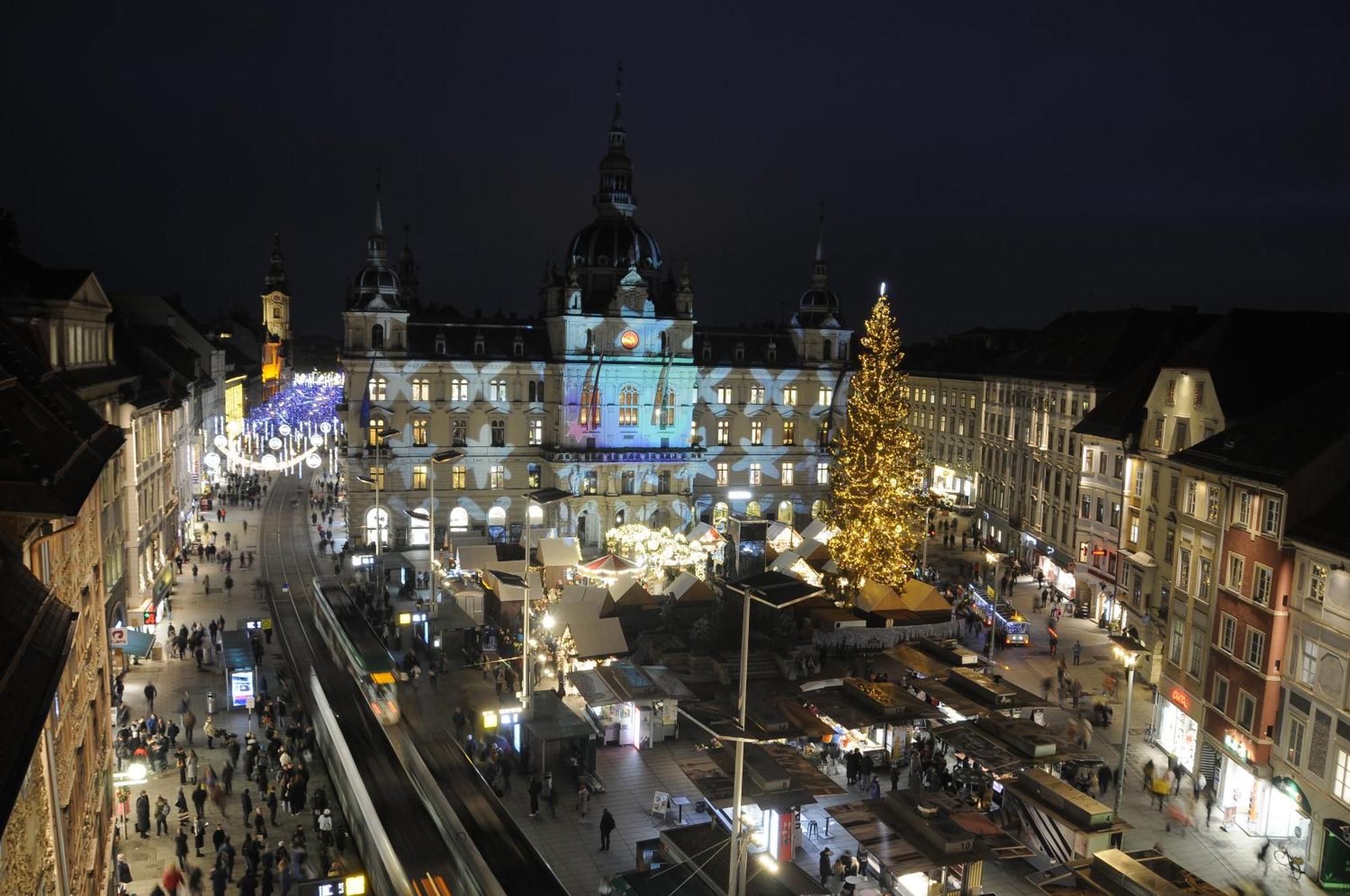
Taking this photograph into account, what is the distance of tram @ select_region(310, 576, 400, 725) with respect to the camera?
30875 mm

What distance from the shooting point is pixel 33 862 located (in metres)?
10.6

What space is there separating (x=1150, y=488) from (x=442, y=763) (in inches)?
1256

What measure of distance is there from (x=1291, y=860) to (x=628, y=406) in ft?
155

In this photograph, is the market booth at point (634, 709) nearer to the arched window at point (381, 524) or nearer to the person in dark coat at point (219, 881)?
the person in dark coat at point (219, 881)

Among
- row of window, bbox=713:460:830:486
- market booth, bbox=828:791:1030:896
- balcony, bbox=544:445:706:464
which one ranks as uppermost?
balcony, bbox=544:445:706:464

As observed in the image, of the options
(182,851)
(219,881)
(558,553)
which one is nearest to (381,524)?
(558,553)

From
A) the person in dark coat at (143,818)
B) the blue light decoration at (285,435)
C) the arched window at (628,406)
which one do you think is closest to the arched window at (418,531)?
the arched window at (628,406)

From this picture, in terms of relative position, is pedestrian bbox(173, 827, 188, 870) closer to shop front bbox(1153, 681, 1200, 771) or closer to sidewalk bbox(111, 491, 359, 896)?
sidewalk bbox(111, 491, 359, 896)

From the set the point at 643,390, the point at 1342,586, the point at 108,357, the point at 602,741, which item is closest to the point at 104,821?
the point at 602,741

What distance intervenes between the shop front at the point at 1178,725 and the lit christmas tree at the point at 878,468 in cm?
1388

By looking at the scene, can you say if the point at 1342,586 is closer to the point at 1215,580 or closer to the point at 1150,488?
the point at 1215,580

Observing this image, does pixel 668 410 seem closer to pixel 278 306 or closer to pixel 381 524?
pixel 381 524

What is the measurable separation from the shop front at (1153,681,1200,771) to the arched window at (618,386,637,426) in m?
39.4

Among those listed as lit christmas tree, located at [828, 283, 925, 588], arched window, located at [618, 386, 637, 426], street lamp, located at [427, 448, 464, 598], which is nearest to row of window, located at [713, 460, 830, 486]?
arched window, located at [618, 386, 637, 426]
